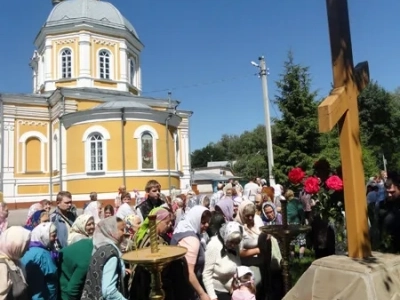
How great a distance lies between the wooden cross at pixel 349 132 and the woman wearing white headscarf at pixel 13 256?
258 centimetres

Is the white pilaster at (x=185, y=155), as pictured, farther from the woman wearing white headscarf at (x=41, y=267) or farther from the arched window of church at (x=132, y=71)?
the woman wearing white headscarf at (x=41, y=267)

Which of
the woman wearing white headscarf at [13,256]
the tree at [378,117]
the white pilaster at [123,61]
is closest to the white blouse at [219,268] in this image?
the woman wearing white headscarf at [13,256]

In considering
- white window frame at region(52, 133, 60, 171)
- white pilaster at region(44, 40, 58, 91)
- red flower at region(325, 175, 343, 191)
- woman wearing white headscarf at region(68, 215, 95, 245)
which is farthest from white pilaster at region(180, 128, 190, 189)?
red flower at region(325, 175, 343, 191)

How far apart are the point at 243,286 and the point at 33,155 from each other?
2521 centimetres

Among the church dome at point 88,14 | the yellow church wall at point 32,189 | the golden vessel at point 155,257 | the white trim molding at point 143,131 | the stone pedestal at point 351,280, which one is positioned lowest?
the stone pedestal at point 351,280

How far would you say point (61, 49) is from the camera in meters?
27.0

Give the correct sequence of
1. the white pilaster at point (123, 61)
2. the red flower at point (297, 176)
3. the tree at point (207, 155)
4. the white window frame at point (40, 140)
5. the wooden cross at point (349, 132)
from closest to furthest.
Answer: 1. the wooden cross at point (349, 132)
2. the red flower at point (297, 176)
3. the white window frame at point (40, 140)
4. the white pilaster at point (123, 61)
5. the tree at point (207, 155)

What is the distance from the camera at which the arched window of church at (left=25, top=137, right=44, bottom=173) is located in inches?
998

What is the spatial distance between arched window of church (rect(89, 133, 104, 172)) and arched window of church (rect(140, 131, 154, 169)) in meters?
2.48

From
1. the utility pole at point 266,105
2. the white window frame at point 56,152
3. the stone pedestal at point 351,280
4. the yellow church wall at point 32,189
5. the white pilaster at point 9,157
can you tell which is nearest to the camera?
the stone pedestal at point 351,280

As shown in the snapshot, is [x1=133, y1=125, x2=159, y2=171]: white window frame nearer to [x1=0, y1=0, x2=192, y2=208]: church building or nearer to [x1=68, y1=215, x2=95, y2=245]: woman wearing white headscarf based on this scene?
[x1=0, y1=0, x2=192, y2=208]: church building

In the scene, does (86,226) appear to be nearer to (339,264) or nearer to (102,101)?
(339,264)

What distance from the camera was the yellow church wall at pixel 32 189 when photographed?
2448 centimetres

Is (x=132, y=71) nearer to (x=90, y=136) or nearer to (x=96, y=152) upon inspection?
(x=90, y=136)
